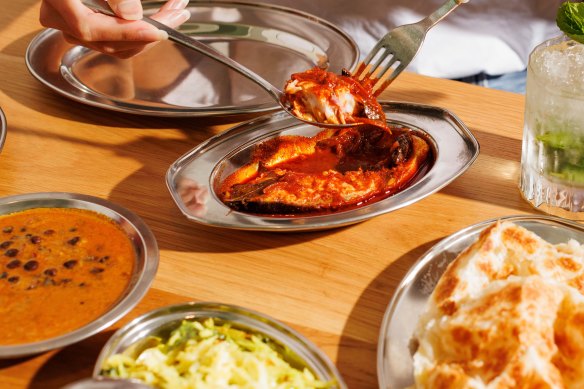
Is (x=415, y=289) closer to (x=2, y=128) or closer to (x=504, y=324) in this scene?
(x=504, y=324)

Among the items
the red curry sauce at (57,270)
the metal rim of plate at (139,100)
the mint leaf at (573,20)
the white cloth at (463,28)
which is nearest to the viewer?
the red curry sauce at (57,270)

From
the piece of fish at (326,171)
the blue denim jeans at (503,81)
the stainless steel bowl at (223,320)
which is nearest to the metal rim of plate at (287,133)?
the piece of fish at (326,171)

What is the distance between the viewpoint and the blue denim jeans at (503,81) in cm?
282

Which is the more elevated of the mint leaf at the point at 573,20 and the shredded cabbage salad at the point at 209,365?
the mint leaf at the point at 573,20

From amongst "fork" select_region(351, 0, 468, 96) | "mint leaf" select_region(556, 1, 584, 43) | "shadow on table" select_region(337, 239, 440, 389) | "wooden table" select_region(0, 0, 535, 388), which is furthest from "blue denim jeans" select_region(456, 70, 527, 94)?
"shadow on table" select_region(337, 239, 440, 389)

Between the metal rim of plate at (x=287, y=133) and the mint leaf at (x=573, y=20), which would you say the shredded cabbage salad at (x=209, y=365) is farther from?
the mint leaf at (x=573, y=20)

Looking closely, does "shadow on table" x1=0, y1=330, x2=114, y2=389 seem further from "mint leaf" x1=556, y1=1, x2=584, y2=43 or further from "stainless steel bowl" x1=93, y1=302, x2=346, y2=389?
"mint leaf" x1=556, y1=1, x2=584, y2=43

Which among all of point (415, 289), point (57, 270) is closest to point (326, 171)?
point (415, 289)

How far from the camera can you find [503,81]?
285cm

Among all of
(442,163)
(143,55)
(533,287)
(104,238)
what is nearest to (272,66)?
(143,55)

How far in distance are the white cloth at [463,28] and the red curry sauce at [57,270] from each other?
59.2 inches

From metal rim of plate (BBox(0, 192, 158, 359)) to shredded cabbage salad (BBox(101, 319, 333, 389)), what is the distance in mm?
120

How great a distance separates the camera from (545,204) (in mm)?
1727

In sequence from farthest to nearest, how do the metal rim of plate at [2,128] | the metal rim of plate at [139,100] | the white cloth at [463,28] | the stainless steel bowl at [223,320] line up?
the white cloth at [463,28] < the metal rim of plate at [139,100] < the metal rim of plate at [2,128] < the stainless steel bowl at [223,320]
